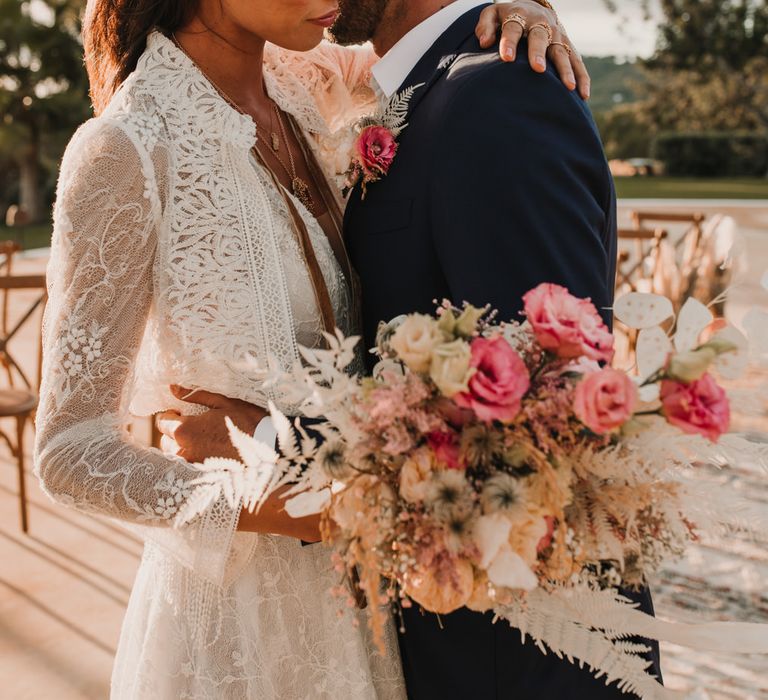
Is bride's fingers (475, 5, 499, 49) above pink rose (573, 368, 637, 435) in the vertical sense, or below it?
above

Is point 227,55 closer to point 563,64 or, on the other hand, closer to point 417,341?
point 563,64

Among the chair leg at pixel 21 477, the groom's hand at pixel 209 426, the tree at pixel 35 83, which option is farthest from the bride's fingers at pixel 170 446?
the tree at pixel 35 83

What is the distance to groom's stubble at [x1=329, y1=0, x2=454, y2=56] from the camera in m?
1.85

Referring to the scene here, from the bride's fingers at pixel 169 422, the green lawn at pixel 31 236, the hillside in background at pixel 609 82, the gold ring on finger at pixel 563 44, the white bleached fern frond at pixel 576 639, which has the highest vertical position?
the gold ring on finger at pixel 563 44

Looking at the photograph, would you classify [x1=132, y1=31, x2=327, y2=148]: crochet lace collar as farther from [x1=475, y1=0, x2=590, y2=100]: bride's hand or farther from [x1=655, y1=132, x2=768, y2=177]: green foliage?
[x1=655, y1=132, x2=768, y2=177]: green foliage

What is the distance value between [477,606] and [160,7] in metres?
1.22

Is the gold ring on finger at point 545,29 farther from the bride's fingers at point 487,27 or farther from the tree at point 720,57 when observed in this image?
the tree at point 720,57

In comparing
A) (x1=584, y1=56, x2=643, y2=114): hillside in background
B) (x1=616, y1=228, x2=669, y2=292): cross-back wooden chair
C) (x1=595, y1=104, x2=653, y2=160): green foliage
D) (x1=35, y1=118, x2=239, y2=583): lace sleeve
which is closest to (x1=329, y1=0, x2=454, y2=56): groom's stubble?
(x1=35, y1=118, x2=239, y2=583): lace sleeve

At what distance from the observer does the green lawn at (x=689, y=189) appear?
84.3ft

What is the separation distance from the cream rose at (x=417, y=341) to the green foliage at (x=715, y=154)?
135ft

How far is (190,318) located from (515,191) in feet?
1.87

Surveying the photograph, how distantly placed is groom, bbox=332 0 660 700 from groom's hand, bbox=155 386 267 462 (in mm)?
301

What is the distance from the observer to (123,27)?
1.66 metres

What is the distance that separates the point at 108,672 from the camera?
12.2 ft
